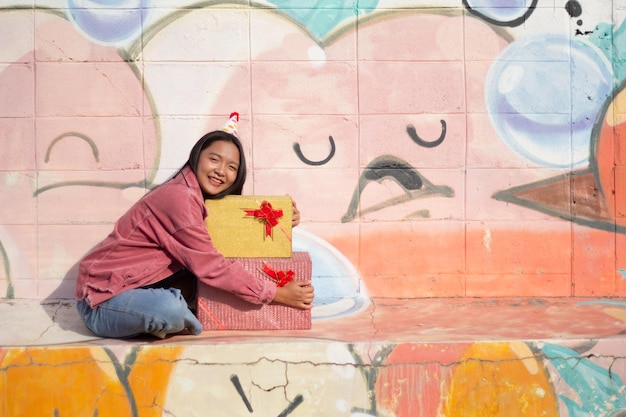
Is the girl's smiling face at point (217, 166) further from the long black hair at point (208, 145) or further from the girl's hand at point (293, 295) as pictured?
the girl's hand at point (293, 295)

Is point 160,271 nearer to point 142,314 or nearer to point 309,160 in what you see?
point 142,314

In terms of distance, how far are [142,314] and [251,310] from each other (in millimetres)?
504

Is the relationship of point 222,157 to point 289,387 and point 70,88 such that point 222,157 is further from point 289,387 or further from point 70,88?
point 70,88

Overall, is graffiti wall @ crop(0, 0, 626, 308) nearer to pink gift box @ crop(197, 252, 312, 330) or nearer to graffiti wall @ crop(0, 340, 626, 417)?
pink gift box @ crop(197, 252, 312, 330)

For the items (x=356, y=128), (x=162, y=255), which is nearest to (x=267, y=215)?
(x=162, y=255)

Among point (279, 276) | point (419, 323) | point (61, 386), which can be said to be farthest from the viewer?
point (419, 323)

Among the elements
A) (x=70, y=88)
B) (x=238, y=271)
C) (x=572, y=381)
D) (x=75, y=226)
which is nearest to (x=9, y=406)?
(x=238, y=271)

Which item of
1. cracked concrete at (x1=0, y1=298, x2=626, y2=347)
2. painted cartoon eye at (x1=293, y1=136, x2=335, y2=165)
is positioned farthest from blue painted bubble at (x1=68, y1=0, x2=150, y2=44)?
cracked concrete at (x1=0, y1=298, x2=626, y2=347)

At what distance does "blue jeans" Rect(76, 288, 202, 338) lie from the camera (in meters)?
2.92

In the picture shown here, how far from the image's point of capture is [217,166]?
3.17 metres

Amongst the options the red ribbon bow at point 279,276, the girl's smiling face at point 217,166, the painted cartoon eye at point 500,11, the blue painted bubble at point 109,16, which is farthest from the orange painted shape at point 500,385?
the blue painted bubble at point 109,16

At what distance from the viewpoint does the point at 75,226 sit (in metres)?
4.00

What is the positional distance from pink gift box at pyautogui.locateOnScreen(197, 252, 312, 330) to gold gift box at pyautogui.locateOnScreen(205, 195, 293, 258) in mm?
58

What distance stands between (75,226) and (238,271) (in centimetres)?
144
